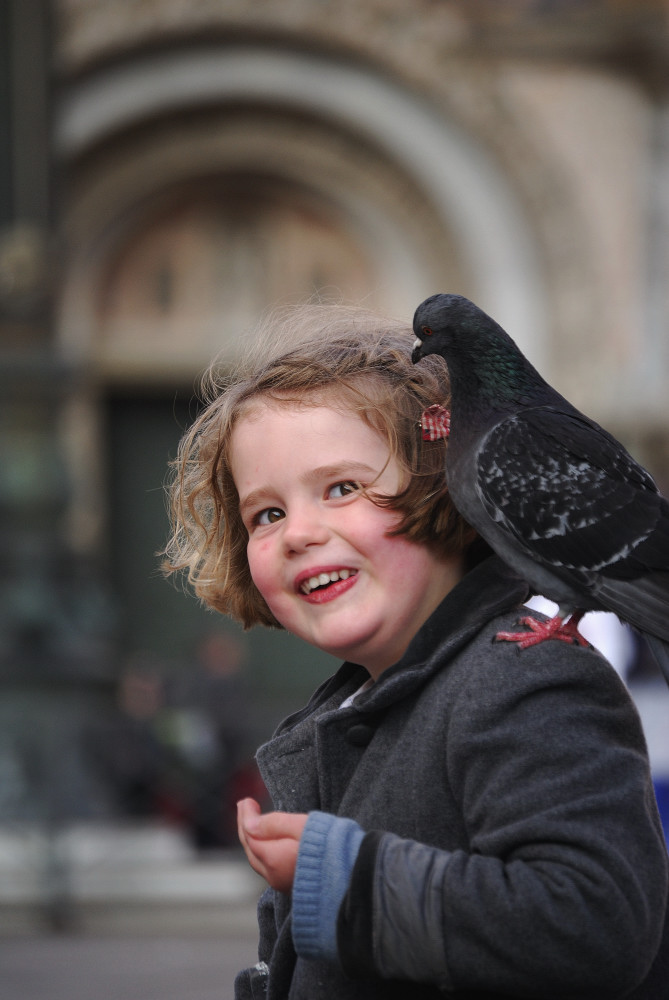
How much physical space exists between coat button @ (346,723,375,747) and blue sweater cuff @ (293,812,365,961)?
224mm

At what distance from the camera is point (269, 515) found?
5.02 feet

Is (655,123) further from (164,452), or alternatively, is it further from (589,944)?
(589,944)

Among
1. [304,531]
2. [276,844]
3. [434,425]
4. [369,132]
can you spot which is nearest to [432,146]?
[369,132]

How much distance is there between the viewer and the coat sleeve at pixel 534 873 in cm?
112

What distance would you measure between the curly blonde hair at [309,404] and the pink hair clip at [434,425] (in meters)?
0.02

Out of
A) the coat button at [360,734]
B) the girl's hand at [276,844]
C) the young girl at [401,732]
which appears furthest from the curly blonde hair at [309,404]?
A: the girl's hand at [276,844]

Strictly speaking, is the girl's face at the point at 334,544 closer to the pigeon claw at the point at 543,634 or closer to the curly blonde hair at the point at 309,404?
the curly blonde hair at the point at 309,404

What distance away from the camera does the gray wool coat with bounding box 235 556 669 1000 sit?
1127 millimetres

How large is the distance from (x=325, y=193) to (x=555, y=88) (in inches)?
78.1

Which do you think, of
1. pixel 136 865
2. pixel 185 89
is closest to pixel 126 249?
pixel 185 89

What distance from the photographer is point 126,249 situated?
10.1m

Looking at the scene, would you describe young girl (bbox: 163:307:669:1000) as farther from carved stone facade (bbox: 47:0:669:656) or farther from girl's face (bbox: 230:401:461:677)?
carved stone facade (bbox: 47:0:669:656)

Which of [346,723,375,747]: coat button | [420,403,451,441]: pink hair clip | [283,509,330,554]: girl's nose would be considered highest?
[420,403,451,441]: pink hair clip

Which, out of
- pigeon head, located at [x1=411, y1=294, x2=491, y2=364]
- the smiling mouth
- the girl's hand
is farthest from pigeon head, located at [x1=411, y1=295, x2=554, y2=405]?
the girl's hand
